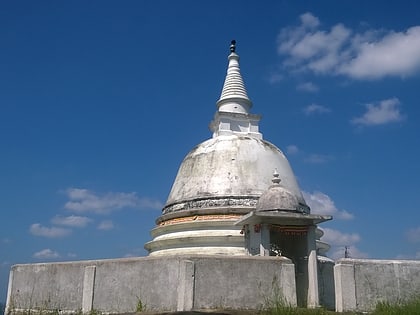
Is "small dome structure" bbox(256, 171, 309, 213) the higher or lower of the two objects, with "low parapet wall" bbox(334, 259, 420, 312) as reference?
higher

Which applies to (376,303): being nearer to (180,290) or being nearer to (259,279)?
(259,279)

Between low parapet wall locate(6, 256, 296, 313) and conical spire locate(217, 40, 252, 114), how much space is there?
13.6 m

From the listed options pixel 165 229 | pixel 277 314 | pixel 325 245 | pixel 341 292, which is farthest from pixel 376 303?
pixel 165 229

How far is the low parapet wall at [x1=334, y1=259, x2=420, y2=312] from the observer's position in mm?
14992

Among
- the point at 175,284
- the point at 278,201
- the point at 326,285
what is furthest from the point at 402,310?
the point at 175,284

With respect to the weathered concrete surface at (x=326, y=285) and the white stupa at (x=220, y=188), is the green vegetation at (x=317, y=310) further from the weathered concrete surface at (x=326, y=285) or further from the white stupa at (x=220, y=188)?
the white stupa at (x=220, y=188)

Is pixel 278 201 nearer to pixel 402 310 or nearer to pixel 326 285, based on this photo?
pixel 326 285

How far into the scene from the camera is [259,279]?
1415cm

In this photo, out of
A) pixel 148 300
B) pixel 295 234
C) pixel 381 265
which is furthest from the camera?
pixel 295 234

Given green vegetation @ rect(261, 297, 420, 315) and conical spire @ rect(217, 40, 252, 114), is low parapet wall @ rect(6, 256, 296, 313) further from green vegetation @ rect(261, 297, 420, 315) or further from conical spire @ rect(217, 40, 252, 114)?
conical spire @ rect(217, 40, 252, 114)

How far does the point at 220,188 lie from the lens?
2197 centimetres

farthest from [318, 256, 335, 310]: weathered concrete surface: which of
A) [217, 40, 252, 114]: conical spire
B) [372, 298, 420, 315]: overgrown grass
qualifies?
[217, 40, 252, 114]: conical spire

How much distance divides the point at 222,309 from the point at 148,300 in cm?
237

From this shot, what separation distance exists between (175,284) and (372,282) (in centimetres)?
640
